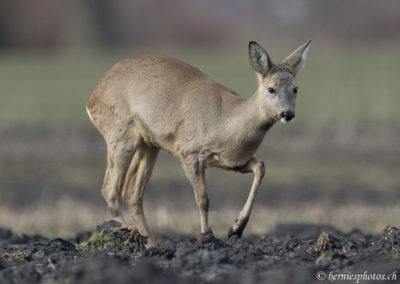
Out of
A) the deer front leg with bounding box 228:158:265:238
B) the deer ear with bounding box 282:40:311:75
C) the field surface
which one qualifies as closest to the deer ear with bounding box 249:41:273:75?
the deer ear with bounding box 282:40:311:75

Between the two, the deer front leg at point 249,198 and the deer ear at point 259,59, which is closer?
→ the deer front leg at point 249,198

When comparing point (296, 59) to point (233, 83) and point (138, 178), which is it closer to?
point (138, 178)

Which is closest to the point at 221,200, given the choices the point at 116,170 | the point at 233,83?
the point at 116,170

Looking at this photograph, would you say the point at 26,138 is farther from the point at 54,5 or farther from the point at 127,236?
the point at 54,5

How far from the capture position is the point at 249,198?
964 centimetres

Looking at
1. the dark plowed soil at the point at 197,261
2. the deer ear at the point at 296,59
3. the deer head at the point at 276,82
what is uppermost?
the deer ear at the point at 296,59

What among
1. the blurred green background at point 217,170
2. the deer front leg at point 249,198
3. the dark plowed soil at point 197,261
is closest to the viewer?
the dark plowed soil at point 197,261

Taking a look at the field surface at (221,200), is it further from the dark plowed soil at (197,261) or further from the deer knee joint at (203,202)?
the deer knee joint at (203,202)

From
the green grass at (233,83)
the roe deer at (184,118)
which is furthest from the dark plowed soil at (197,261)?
the green grass at (233,83)

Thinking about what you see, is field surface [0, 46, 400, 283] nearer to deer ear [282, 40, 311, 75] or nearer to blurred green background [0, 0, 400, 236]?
blurred green background [0, 0, 400, 236]

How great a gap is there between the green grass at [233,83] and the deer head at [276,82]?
15111mm

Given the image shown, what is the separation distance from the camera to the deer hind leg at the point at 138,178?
10.8 m

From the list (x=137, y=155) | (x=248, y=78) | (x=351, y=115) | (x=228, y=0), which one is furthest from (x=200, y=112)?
(x=228, y=0)

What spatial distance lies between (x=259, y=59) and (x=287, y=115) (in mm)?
918
